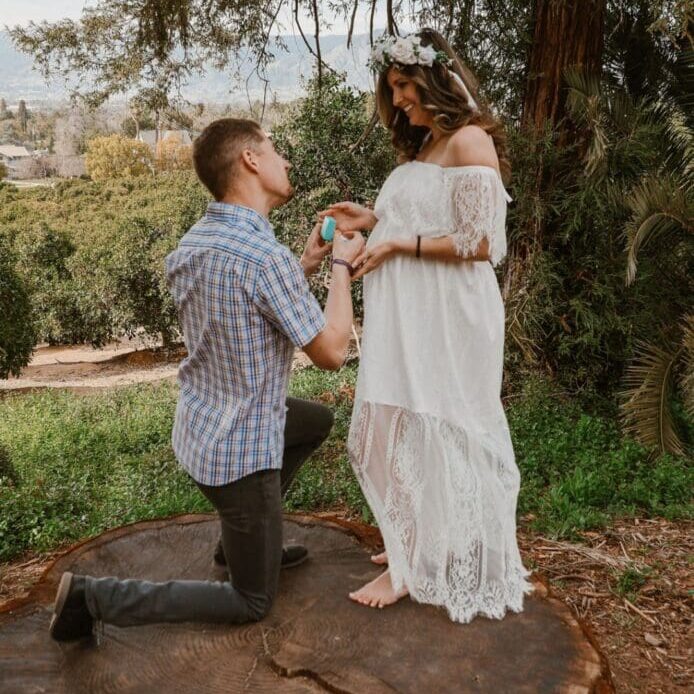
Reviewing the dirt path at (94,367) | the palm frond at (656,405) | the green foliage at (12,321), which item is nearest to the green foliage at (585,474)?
the palm frond at (656,405)

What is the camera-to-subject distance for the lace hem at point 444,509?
2604 millimetres

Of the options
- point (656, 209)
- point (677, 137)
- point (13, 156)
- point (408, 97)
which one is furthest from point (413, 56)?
point (13, 156)

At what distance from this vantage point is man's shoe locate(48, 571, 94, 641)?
2293 millimetres

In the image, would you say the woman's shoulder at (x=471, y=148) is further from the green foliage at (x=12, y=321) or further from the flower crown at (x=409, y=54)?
the green foliage at (x=12, y=321)

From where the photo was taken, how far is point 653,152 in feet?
20.0

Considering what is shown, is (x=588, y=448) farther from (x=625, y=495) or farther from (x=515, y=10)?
(x=515, y=10)

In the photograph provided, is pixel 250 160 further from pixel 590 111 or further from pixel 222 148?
pixel 590 111

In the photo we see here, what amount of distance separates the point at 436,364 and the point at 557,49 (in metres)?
4.52

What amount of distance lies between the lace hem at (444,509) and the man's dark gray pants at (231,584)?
1.60 ft

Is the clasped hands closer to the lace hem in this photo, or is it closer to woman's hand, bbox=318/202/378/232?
woman's hand, bbox=318/202/378/232

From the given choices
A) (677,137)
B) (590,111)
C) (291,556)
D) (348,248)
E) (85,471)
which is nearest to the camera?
(348,248)

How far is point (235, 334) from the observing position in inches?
87.0

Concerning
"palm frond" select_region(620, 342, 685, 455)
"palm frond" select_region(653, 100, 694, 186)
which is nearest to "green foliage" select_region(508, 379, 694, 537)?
"palm frond" select_region(620, 342, 685, 455)

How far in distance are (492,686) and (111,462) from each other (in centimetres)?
500
